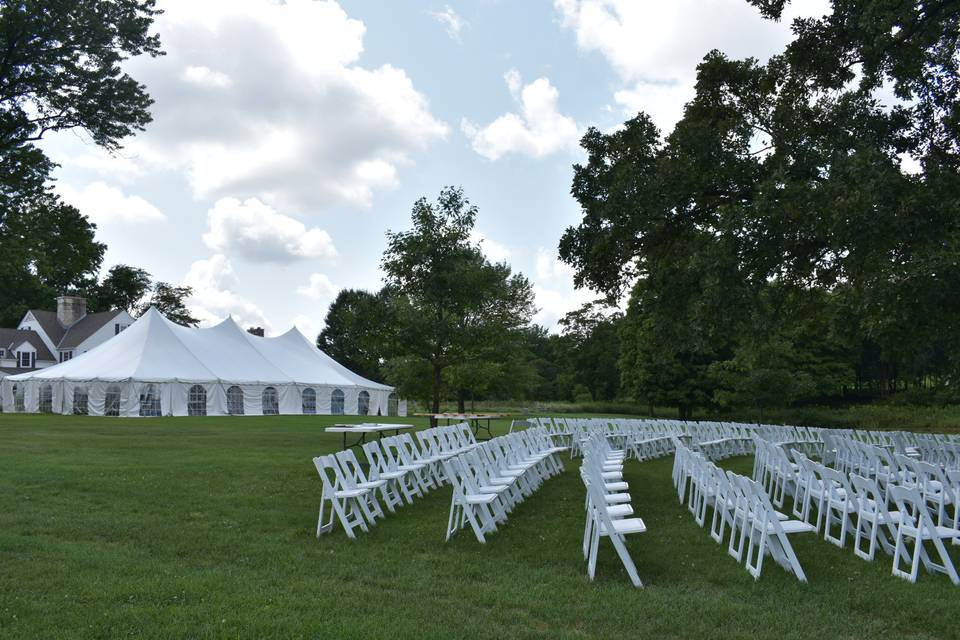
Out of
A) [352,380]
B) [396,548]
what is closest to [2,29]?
[396,548]

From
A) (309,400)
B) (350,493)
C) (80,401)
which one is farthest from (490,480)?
(309,400)

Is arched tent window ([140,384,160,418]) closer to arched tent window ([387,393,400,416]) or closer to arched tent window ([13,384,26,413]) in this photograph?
arched tent window ([13,384,26,413])

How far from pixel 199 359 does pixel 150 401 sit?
9.85ft

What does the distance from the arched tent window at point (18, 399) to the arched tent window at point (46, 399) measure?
48.8 inches

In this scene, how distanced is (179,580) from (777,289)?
1065 centimetres

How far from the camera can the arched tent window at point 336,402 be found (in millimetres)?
35656

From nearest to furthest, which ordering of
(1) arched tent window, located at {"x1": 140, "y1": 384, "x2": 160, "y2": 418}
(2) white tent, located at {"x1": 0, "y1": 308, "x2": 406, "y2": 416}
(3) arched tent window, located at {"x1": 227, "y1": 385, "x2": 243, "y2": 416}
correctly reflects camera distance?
(2) white tent, located at {"x1": 0, "y1": 308, "x2": 406, "y2": 416} < (1) arched tent window, located at {"x1": 140, "y1": 384, "x2": 160, "y2": 418} < (3) arched tent window, located at {"x1": 227, "y1": 385, "x2": 243, "y2": 416}

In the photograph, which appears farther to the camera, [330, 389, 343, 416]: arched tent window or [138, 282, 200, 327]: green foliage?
[138, 282, 200, 327]: green foliage

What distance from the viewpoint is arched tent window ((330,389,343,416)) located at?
117 ft

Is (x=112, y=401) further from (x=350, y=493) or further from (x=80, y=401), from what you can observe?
(x=350, y=493)

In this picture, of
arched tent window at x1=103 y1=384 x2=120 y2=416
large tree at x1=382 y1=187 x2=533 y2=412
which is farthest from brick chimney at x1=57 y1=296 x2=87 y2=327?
large tree at x1=382 y1=187 x2=533 y2=412

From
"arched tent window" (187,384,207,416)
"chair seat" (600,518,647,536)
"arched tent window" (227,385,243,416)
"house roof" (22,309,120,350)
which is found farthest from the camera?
"house roof" (22,309,120,350)

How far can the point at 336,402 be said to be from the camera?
117 feet

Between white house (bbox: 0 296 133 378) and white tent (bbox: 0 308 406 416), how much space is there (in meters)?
18.1
